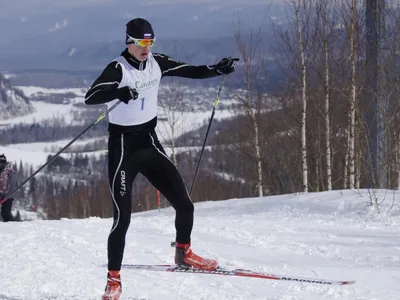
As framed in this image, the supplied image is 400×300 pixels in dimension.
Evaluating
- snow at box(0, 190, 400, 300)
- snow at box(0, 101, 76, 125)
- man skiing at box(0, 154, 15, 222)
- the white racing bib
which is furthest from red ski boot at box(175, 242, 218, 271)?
snow at box(0, 101, 76, 125)

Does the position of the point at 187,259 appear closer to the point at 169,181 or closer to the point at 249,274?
the point at 249,274

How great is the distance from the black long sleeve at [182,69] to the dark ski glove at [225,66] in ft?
0.16

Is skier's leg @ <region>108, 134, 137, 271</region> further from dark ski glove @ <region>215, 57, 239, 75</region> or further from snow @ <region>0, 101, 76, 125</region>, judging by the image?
snow @ <region>0, 101, 76, 125</region>

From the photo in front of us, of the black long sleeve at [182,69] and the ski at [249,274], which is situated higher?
the black long sleeve at [182,69]

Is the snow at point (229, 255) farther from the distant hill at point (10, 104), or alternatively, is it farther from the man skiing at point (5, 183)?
the distant hill at point (10, 104)

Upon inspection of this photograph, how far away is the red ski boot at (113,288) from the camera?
420 cm

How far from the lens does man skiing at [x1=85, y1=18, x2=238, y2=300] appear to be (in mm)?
4176

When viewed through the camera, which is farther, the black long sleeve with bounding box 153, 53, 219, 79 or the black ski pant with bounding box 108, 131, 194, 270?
the black long sleeve with bounding box 153, 53, 219, 79

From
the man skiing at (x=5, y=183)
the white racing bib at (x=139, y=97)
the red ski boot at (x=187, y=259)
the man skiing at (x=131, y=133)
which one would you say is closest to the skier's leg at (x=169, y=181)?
the man skiing at (x=131, y=133)

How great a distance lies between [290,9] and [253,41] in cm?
306

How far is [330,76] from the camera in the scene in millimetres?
17531

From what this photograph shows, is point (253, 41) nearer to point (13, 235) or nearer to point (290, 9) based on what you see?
point (290, 9)

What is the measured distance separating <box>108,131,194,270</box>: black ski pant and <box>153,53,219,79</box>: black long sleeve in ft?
1.79

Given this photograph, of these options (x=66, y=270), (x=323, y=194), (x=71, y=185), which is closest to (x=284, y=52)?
(x=323, y=194)
